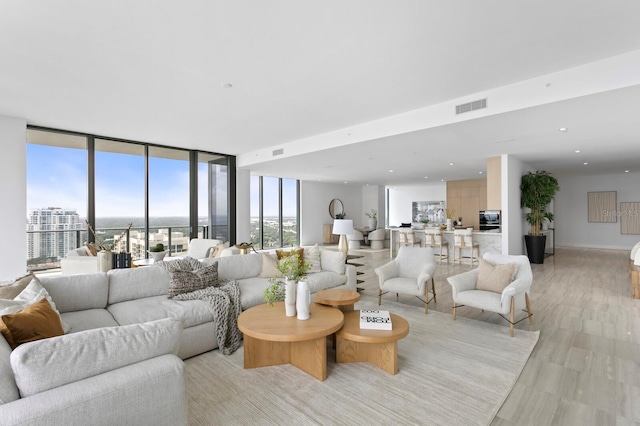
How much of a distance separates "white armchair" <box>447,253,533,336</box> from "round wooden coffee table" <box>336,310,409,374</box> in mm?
1281

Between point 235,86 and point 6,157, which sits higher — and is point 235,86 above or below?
above

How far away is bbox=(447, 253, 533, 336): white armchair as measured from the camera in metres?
3.46

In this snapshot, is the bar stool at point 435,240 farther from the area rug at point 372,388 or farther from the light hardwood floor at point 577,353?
the area rug at point 372,388

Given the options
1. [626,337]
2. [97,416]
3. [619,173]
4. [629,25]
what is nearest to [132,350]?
[97,416]

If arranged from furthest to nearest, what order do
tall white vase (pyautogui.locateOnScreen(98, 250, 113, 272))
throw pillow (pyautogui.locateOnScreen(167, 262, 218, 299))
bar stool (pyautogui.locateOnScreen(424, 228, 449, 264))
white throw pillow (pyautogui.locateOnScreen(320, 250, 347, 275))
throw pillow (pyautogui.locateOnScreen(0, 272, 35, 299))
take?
bar stool (pyautogui.locateOnScreen(424, 228, 449, 264)) → white throw pillow (pyautogui.locateOnScreen(320, 250, 347, 275)) → tall white vase (pyautogui.locateOnScreen(98, 250, 113, 272)) → throw pillow (pyautogui.locateOnScreen(167, 262, 218, 299)) → throw pillow (pyautogui.locateOnScreen(0, 272, 35, 299))

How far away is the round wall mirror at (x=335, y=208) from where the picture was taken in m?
13.8

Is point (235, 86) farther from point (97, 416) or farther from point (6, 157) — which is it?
point (6, 157)

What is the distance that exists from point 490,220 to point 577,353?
25.7ft

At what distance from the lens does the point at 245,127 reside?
19.0ft

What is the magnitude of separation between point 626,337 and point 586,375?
4.39ft

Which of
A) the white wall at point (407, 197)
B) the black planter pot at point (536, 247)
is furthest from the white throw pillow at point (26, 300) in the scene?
the white wall at point (407, 197)

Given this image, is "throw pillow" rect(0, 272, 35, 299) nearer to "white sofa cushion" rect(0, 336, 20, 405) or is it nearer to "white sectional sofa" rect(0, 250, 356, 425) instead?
"white sectional sofa" rect(0, 250, 356, 425)

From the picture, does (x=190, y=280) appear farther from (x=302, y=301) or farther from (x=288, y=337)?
(x=288, y=337)

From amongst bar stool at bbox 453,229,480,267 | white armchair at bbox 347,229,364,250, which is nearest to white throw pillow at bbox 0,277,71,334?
bar stool at bbox 453,229,480,267
